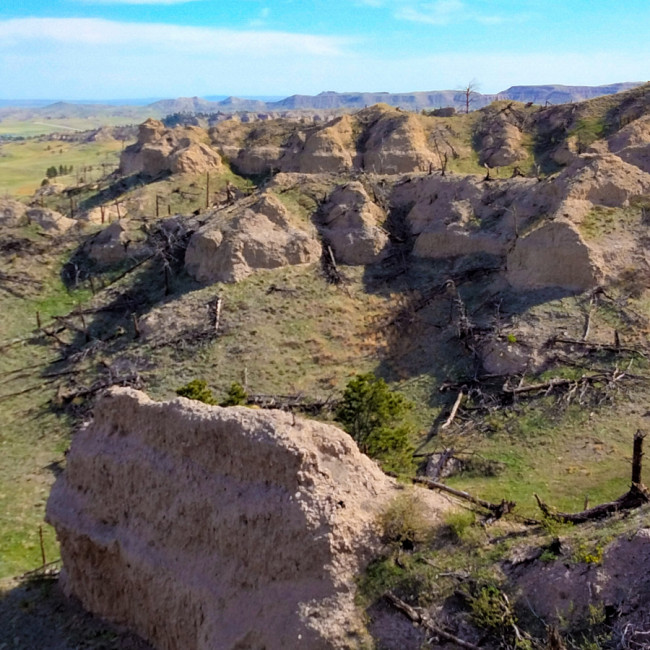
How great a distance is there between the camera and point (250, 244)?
27.6 metres

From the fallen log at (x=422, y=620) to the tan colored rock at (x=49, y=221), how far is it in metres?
32.2

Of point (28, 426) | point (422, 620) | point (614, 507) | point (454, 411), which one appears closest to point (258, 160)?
point (28, 426)

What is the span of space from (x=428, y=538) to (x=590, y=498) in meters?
6.70

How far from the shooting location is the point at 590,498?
15.2 meters

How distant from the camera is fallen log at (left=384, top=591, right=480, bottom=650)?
28.6ft

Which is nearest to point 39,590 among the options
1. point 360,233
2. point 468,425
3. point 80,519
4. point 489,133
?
point 80,519

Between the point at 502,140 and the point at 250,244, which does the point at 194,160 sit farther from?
the point at 250,244

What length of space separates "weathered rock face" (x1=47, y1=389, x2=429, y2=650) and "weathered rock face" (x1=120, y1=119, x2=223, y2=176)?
39.3 meters

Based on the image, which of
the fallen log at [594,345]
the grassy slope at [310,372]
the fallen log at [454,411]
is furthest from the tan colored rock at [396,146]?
the fallen log at [454,411]

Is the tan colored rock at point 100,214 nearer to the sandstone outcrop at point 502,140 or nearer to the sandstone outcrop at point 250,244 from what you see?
the sandstone outcrop at point 250,244

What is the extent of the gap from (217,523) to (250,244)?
18075 mm

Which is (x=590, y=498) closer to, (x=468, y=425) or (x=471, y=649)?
(x=468, y=425)

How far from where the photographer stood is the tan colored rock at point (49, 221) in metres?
36.4

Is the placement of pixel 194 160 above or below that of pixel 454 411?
above
